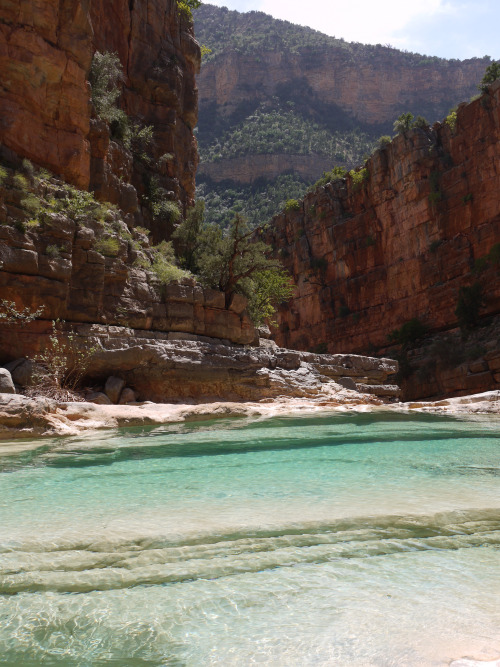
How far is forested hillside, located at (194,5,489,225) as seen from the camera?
3007 inches

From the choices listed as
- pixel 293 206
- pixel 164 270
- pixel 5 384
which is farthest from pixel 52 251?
pixel 293 206

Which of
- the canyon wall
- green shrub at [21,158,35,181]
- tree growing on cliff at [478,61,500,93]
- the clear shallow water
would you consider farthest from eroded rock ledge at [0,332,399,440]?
the canyon wall

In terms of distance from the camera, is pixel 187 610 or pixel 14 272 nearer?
pixel 187 610

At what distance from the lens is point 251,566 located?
2.36 metres

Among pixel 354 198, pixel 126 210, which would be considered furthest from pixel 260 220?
pixel 126 210

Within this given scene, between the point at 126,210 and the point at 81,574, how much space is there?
1696 centimetres

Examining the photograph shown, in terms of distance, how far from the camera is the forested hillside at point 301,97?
251ft

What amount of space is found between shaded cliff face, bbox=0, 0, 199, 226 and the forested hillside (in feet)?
173

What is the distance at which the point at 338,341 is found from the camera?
39125 millimetres

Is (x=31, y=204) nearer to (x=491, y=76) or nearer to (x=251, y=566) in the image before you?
(x=251, y=566)

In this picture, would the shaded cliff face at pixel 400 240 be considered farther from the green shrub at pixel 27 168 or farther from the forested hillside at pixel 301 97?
the forested hillside at pixel 301 97

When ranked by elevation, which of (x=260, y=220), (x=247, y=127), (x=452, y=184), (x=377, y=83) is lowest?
(x=452, y=184)

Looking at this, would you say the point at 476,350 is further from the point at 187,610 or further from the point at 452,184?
the point at 187,610

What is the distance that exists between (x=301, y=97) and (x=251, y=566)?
9923 cm
